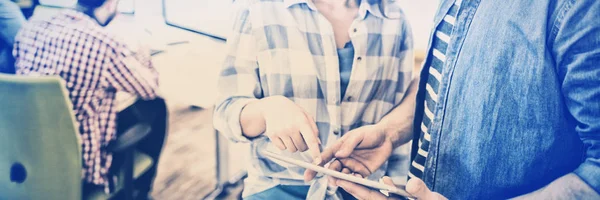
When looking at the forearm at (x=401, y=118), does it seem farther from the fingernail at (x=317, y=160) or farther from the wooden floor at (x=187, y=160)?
the wooden floor at (x=187, y=160)

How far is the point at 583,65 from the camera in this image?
0.63 m

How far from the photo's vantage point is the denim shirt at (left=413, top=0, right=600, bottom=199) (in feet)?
2.09

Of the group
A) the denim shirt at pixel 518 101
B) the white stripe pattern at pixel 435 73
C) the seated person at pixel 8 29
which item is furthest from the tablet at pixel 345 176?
the seated person at pixel 8 29

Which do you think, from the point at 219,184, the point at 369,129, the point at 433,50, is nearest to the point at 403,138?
the point at 369,129

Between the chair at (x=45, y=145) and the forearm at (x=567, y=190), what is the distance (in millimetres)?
864

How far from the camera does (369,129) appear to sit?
2.97ft

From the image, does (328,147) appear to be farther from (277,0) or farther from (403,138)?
(277,0)

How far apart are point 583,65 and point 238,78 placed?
628 mm

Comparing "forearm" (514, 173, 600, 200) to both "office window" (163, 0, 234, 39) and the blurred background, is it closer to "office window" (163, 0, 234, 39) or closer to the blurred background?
the blurred background

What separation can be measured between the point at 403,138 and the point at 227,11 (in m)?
0.48

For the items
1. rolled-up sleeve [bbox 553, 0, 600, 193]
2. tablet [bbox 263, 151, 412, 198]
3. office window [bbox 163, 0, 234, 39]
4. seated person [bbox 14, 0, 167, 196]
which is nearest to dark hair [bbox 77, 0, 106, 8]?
seated person [bbox 14, 0, 167, 196]

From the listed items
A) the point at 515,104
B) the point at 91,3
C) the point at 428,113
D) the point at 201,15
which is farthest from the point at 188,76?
the point at 515,104

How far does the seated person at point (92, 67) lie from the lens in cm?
96

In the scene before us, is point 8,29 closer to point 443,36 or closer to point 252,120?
point 252,120
